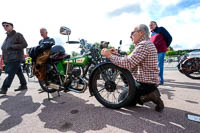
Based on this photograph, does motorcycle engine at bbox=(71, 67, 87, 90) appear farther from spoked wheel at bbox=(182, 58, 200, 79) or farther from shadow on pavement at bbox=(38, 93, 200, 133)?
spoked wheel at bbox=(182, 58, 200, 79)

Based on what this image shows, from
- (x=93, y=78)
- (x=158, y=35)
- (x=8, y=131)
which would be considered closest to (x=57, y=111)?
(x=8, y=131)

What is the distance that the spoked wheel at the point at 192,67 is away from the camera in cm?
362

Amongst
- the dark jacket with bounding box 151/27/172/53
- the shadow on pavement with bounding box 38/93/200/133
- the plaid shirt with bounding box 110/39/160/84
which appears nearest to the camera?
the shadow on pavement with bounding box 38/93/200/133

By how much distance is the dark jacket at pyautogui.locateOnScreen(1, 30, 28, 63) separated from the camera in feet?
9.19

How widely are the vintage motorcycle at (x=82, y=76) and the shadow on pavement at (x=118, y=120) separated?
193mm

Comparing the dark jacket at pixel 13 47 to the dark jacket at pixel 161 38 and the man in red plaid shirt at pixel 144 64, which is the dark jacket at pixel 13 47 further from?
the dark jacket at pixel 161 38

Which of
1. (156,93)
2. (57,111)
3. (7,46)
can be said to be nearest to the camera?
(156,93)

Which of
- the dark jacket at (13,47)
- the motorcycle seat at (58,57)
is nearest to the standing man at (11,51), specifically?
the dark jacket at (13,47)

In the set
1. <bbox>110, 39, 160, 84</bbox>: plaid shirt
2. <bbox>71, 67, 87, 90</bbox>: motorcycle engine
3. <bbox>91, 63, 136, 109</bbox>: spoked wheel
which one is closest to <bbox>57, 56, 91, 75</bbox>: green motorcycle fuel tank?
<bbox>71, 67, 87, 90</bbox>: motorcycle engine

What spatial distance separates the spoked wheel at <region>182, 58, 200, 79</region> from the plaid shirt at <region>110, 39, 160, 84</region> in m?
3.15

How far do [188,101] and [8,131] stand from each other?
274 centimetres

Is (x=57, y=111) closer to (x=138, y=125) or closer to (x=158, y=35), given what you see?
(x=138, y=125)

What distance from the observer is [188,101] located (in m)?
1.91

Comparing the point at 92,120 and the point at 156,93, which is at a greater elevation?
the point at 156,93
